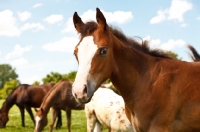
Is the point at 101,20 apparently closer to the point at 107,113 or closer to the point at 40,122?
the point at 107,113

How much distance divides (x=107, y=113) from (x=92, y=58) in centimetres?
379

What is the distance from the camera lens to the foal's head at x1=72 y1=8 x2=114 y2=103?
3756mm

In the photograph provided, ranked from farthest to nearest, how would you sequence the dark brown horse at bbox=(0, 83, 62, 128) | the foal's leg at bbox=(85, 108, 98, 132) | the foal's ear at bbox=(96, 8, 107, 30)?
the dark brown horse at bbox=(0, 83, 62, 128) < the foal's leg at bbox=(85, 108, 98, 132) < the foal's ear at bbox=(96, 8, 107, 30)

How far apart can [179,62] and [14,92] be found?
14.8 m

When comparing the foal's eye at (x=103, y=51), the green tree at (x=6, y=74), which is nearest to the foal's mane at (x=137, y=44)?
the foal's eye at (x=103, y=51)

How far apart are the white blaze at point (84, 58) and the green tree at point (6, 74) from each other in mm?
100365

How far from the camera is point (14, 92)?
18.3 meters

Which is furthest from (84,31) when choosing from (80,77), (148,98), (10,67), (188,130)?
(10,67)

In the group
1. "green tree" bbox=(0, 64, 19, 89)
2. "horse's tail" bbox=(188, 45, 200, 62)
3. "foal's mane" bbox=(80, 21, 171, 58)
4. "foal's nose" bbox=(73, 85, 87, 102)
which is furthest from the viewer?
"green tree" bbox=(0, 64, 19, 89)

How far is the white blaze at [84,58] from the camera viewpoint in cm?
377

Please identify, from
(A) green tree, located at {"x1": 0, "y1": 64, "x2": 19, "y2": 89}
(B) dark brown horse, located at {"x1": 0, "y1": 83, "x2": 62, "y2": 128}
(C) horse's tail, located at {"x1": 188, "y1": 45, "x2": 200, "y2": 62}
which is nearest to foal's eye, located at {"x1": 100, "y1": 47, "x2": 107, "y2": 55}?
(C) horse's tail, located at {"x1": 188, "y1": 45, "x2": 200, "y2": 62}

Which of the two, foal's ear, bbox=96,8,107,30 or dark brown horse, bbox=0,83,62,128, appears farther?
dark brown horse, bbox=0,83,62,128

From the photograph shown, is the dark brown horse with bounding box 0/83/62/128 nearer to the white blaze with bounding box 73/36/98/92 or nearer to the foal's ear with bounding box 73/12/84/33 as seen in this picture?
the foal's ear with bounding box 73/12/84/33

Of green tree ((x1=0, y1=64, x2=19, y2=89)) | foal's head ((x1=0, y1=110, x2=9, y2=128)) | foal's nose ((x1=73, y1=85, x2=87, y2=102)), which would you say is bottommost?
Answer: green tree ((x1=0, y1=64, x2=19, y2=89))
